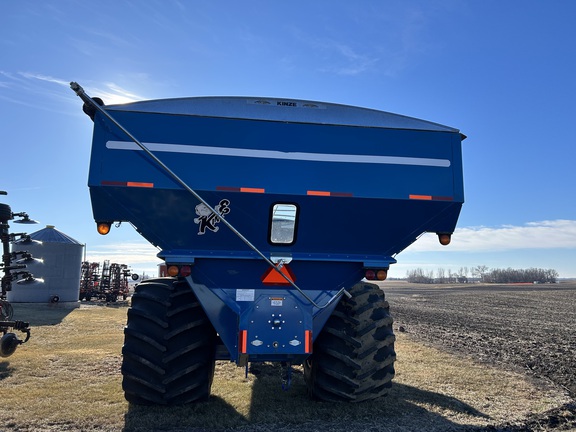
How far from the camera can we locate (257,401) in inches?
231

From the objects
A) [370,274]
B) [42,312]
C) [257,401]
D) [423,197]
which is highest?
[423,197]

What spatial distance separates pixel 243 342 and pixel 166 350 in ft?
3.46

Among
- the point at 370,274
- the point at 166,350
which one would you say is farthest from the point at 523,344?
the point at 166,350

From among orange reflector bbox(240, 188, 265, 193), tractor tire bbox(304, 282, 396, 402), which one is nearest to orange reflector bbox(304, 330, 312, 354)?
tractor tire bbox(304, 282, 396, 402)

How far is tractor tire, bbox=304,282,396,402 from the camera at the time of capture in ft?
17.4

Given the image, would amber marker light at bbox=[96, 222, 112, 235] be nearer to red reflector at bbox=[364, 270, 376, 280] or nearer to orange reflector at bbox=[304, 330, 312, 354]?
orange reflector at bbox=[304, 330, 312, 354]

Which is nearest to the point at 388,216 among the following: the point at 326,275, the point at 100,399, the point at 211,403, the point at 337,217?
the point at 337,217

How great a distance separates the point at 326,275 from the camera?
5.38 metres

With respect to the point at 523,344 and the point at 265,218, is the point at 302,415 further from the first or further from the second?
the point at 523,344

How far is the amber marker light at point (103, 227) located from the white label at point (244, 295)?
1763 mm

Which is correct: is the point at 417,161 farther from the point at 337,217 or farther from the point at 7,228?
the point at 7,228

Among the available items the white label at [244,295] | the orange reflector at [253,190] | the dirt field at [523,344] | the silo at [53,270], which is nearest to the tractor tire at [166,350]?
the white label at [244,295]

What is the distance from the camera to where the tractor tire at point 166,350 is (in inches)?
200

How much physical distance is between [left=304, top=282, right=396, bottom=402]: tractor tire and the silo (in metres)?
19.5
